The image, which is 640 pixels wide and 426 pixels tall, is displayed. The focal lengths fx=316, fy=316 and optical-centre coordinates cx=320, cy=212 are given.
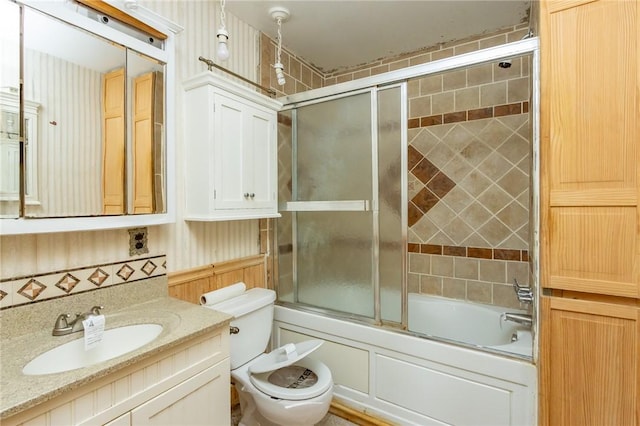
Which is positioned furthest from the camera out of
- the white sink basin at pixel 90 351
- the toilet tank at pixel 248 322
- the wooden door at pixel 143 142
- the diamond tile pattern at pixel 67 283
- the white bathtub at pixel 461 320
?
the white bathtub at pixel 461 320

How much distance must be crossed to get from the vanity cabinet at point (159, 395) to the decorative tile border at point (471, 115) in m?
2.13

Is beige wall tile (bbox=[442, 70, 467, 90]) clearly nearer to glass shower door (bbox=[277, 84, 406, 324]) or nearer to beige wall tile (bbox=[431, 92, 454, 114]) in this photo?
beige wall tile (bbox=[431, 92, 454, 114])

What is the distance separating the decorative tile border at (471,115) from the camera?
2.22m

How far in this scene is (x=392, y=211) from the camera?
6.00ft

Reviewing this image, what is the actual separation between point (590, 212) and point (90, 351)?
Answer: 6.63ft

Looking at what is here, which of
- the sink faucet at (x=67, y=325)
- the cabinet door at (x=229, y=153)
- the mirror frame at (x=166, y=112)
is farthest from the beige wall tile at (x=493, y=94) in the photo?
the sink faucet at (x=67, y=325)

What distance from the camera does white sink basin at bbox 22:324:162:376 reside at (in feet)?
3.47

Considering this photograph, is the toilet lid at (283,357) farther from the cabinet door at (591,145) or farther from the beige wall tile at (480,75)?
the beige wall tile at (480,75)

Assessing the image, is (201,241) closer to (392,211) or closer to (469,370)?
(392,211)

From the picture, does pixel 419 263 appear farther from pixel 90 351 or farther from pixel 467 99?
pixel 90 351

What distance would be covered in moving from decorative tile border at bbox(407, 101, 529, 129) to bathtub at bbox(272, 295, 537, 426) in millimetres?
1509

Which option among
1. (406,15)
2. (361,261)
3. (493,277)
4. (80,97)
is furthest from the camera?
(493,277)

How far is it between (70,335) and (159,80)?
47.2 inches

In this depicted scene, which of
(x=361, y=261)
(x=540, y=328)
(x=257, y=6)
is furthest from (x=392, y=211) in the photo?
(x=257, y=6)
